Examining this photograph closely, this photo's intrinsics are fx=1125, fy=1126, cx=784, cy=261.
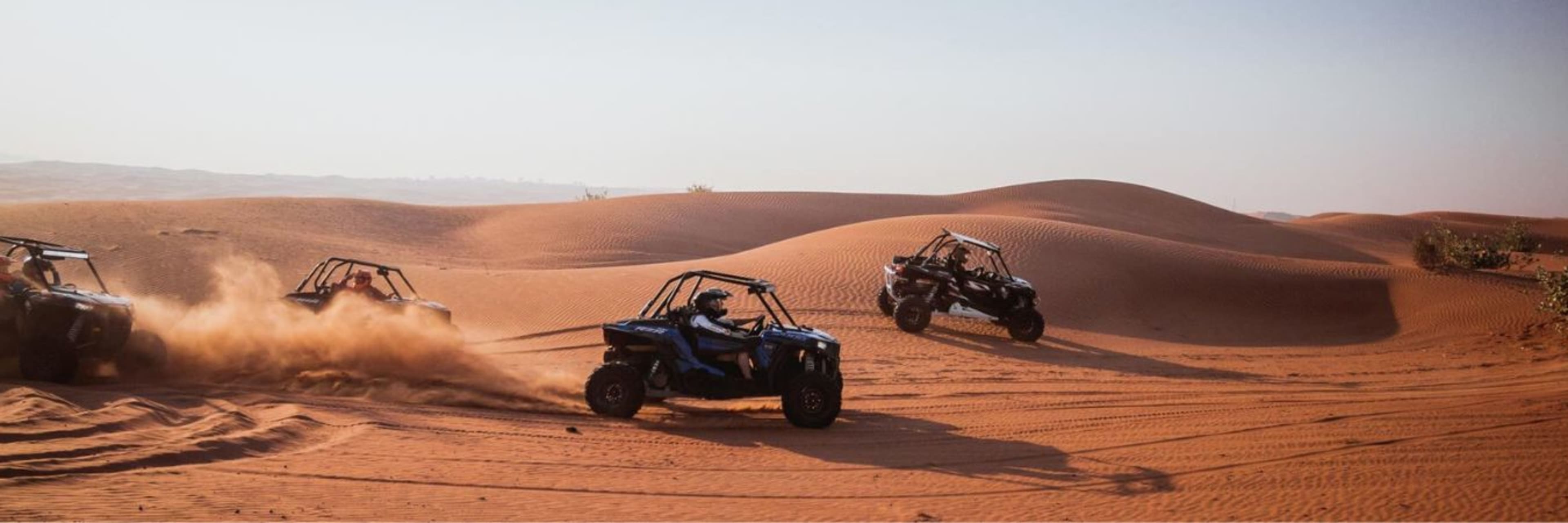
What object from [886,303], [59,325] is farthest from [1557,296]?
[59,325]

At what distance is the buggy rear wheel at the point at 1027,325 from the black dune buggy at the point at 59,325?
499 inches

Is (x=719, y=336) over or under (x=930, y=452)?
over

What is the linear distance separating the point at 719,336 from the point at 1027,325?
30.7 feet

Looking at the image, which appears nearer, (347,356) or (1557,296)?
(347,356)

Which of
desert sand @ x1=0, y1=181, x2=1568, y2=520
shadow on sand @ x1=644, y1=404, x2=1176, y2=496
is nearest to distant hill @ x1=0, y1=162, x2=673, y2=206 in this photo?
desert sand @ x1=0, y1=181, x2=1568, y2=520

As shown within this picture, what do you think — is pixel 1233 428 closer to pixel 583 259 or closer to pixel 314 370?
pixel 314 370

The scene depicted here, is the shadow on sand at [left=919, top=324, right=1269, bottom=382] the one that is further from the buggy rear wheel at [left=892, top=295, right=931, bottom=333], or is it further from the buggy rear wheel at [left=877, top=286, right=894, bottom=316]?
the buggy rear wheel at [left=877, top=286, right=894, bottom=316]

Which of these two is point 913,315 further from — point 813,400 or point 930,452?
point 930,452

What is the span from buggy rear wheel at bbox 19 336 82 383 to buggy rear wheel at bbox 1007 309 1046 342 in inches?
531

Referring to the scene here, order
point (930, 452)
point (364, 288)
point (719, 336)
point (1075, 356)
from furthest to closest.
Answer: point (1075, 356) → point (364, 288) → point (719, 336) → point (930, 452)

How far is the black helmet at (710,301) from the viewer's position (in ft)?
35.7

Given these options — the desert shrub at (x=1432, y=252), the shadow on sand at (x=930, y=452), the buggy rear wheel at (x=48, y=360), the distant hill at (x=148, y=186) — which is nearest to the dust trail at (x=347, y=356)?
the buggy rear wheel at (x=48, y=360)

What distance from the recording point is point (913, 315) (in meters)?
19.1

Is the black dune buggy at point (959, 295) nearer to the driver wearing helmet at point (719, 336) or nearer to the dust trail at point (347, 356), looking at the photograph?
the dust trail at point (347, 356)
